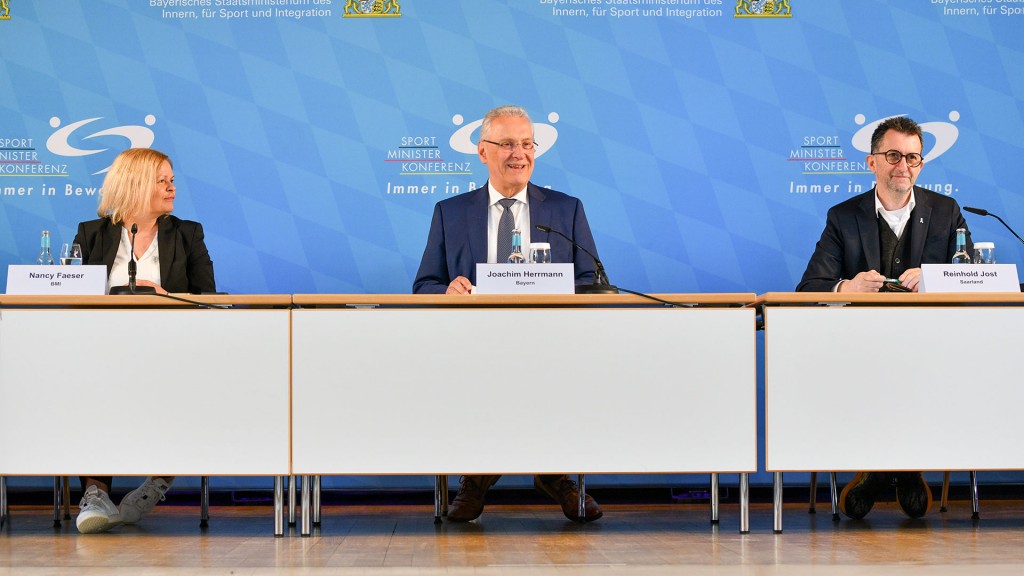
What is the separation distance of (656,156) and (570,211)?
937mm

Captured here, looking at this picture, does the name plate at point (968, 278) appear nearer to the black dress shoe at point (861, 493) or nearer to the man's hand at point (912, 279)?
the man's hand at point (912, 279)

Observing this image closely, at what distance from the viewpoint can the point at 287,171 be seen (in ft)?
16.1

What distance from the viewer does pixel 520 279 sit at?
130 inches

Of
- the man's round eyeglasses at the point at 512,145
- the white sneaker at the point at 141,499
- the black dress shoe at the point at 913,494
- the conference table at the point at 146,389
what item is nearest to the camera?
the conference table at the point at 146,389

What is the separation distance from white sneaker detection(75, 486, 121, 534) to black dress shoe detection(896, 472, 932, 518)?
283cm

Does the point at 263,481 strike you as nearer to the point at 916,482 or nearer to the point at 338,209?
the point at 338,209

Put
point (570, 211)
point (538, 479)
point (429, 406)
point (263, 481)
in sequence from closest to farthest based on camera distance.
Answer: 1. point (429, 406)
2. point (538, 479)
3. point (570, 211)
4. point (263, 481)

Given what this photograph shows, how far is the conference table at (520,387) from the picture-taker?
3.26m

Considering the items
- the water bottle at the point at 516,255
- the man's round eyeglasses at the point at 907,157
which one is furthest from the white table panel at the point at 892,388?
the man's round eyeglasses at the point at 907,157

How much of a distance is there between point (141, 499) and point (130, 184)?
1.18m

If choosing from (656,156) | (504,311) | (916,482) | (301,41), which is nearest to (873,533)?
(916,482)

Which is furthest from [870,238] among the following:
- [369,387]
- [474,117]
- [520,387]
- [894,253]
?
[369,387]

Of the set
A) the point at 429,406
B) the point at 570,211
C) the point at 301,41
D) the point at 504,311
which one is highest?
the point at 301,41

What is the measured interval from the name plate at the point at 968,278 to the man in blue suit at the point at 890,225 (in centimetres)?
67
